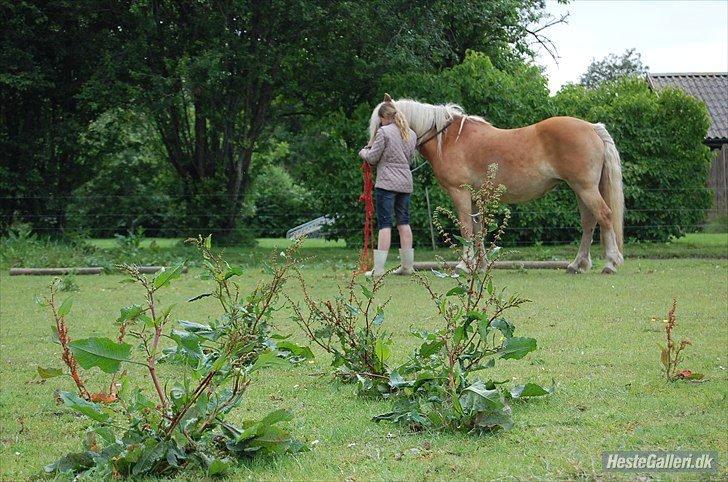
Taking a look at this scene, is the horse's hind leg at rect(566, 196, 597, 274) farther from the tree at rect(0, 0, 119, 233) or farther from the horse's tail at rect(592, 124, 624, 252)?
the tree at rect(0, 0, 119, 233)

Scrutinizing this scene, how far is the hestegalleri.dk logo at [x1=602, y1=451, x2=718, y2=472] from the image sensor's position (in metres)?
3.43

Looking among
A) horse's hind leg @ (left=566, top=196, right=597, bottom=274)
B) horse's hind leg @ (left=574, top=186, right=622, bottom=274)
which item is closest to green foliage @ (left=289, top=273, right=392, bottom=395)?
horse's hind leg @ (left=574, top=186, right=622, bottom=274)

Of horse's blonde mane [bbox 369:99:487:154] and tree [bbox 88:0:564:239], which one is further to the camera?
tree [bbox 88:0:564:239]

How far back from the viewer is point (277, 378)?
556 centimetres

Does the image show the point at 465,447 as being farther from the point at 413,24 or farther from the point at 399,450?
the point at 413,24

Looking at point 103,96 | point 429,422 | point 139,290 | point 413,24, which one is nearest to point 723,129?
point 413,24

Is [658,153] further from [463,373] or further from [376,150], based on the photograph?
[463,373]

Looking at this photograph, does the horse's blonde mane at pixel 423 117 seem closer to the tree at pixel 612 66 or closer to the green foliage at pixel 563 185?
the green foliage at pixel 563 185

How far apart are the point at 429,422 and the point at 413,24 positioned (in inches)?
532

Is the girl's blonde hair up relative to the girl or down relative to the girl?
up

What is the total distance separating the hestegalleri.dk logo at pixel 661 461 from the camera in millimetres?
3428

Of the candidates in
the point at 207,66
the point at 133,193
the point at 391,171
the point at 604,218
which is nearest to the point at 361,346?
the point at 391,171

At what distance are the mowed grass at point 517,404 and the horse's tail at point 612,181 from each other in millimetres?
2951

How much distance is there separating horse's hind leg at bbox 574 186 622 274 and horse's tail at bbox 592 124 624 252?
0.11 m
